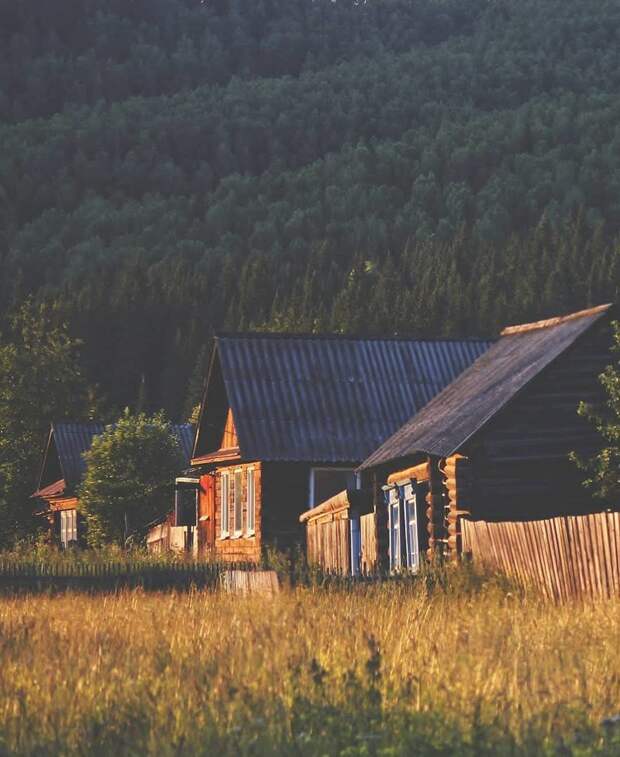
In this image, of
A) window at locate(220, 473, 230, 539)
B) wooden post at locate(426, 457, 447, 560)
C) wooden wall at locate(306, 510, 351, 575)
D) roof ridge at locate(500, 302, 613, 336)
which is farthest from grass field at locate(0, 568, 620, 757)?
window at locate(220, 473, 230, 539)

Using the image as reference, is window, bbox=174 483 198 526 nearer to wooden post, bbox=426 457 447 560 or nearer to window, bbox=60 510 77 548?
window, bbox=60 510 77 548

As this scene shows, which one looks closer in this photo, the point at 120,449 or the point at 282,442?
the point at 282,442

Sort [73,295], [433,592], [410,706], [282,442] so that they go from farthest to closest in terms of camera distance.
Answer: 1. [73,295]
2. [282,442]
3. [433,592]
4. [410,706]

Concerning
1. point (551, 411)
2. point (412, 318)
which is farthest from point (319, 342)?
point (412, 318)

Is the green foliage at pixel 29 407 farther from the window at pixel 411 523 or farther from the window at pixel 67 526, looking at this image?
the window at pixel 411 523

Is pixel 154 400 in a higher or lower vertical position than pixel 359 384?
higher

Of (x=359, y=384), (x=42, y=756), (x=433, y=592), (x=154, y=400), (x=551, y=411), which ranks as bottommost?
(x=42, y=756)

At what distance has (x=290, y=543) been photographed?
126 ft

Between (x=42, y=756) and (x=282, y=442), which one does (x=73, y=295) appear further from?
(x=42, y=756)

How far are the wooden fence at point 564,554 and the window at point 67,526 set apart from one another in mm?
43959

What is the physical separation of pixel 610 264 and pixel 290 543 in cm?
11061

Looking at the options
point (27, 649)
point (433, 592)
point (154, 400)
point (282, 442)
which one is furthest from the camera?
point (154, 400)

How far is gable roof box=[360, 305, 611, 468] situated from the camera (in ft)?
88.0

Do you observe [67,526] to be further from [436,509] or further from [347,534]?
[436,509]
